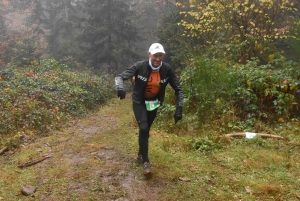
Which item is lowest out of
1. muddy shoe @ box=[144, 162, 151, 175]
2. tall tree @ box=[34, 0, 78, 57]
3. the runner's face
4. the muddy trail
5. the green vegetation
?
the muddy trail

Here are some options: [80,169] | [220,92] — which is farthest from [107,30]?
[80,169]

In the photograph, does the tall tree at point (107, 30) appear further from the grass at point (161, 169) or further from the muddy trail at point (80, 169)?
the grass at point (161, 169)

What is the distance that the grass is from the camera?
12.4ft

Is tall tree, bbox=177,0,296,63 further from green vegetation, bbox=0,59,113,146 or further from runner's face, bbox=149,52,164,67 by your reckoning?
runner's face, bbox=149,52,164,67

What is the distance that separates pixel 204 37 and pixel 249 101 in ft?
18.5

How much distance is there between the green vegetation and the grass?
78cm

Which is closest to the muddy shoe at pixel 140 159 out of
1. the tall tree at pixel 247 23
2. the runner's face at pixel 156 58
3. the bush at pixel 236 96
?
the runner's face at pixel 156 58

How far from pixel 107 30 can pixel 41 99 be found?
12.3 m

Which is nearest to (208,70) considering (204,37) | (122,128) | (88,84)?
(122,128)

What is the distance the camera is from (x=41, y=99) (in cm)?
895

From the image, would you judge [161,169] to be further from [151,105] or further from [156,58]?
[156,58]

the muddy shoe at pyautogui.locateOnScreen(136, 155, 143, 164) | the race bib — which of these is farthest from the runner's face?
the muddy shoe at pyautogui.locateOnScreen(136, 155, 143, 164)

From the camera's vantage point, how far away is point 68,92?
1066cm

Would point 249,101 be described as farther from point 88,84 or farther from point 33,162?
point 88,84
